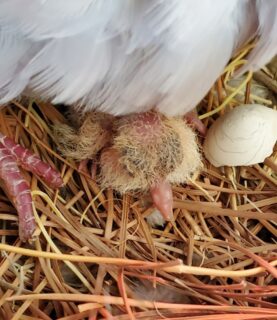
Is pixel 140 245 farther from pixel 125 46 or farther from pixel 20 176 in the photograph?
pixel 125 46

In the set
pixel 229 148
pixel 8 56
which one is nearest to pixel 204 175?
pixel 229 148

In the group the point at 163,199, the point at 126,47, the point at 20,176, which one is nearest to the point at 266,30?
the point at 126,47

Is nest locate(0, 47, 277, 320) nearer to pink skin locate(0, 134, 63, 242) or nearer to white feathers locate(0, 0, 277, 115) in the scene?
pink skin locate(0, 134, 63, 242)

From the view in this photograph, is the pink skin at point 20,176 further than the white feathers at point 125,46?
Yes

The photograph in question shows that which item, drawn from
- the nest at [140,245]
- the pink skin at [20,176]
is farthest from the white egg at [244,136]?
the pink skin at [20,176]

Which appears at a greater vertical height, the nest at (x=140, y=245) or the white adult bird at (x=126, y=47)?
the white adult bird at (x=126, y=47)

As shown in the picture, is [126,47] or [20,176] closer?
[126,47]

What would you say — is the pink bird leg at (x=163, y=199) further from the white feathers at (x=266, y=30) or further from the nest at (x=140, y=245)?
the white feathers at (x=266, y=30)

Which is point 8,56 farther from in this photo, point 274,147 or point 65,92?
point 274,147
